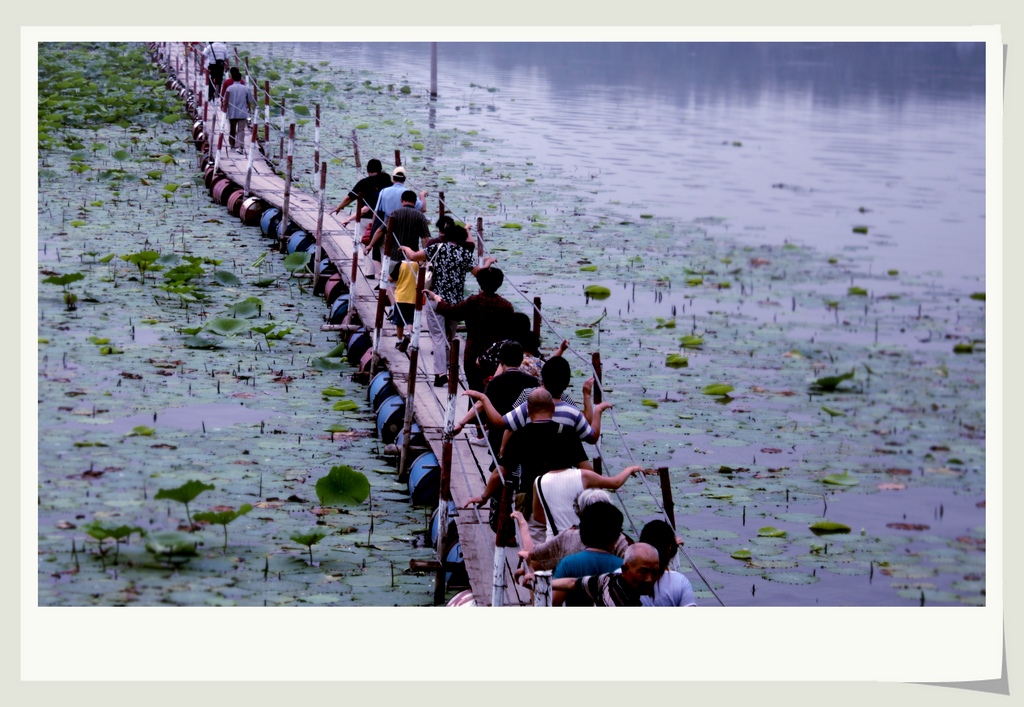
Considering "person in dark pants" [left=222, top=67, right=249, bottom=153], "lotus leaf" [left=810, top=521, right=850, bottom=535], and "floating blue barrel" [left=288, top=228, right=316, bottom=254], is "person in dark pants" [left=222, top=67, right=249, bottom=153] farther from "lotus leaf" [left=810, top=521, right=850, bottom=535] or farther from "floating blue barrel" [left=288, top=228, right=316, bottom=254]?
"lotus leaf" [left=810, top=521, right=850, bottom=535]

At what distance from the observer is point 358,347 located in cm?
1166

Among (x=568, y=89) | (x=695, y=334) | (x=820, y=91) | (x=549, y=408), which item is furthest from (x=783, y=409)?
(x=568, y=89)

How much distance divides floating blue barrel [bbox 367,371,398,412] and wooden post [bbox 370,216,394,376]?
0.21m

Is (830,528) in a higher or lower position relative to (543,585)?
lower

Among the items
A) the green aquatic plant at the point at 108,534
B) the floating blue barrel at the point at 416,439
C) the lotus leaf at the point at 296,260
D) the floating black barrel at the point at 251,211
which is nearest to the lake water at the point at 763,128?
the lotus leaf at the point at 296,260

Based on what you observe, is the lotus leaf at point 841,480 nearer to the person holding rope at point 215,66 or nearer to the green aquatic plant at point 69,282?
the green aquatic plant at point 69,282

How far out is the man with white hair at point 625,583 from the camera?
5.44 metres

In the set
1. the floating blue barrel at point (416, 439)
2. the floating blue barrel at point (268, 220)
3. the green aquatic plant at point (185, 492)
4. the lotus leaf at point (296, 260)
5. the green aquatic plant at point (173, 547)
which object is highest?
the floating blue barrel at point (268, 220)

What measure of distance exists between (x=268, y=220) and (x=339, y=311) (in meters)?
3.60

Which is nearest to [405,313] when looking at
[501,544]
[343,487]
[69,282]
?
[343,487]

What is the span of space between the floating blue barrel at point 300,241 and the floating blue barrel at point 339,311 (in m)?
2.26

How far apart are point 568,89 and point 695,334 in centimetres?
1034

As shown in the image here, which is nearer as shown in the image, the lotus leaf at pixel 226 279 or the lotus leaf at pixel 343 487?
the lotus leaf at pixel 343 487

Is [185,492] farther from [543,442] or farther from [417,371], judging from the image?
[417,371]
